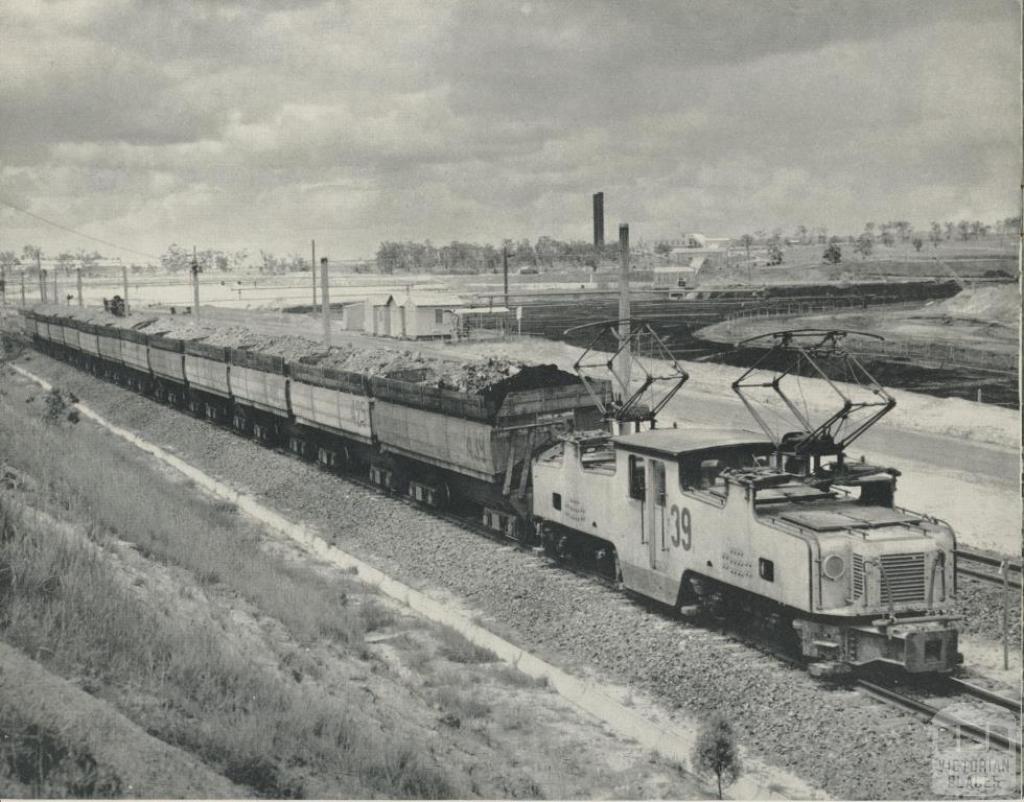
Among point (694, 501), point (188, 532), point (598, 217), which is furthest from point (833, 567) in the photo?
point (598, 217)

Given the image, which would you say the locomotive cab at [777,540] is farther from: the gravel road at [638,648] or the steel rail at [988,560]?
the steel rail at [988,560]

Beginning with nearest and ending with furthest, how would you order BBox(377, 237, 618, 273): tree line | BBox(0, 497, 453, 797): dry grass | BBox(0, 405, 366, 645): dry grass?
1. BBox(0, 497, 453, 797): dry grass
2. BBox(0, 405, 366, 645): dry grass
3. BBox(377, 237, 618, 273): tree line

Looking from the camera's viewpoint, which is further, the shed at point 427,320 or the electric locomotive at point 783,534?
the shed at point 427,320

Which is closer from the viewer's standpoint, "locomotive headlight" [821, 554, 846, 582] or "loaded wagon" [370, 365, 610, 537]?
"locomotive headlight" [821, 554, 846, 582]

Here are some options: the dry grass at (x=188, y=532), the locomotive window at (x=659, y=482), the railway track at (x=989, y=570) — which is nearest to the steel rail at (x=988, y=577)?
the railway track at (x=989, y=570)

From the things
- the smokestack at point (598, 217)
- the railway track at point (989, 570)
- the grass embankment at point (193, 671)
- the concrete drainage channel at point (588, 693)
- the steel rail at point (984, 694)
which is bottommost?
the concrete drainage channel at point (588, 693)

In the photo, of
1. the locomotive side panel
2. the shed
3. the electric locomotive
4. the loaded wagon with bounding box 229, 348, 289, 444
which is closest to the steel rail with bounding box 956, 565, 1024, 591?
the electric locomotive

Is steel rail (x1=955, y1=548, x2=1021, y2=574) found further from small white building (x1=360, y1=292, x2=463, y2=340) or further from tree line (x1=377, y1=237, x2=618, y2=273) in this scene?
tree line (x1=377, y1=237, x2=618, y2=273)

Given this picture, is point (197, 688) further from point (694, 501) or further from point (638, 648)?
point (694, 501)
